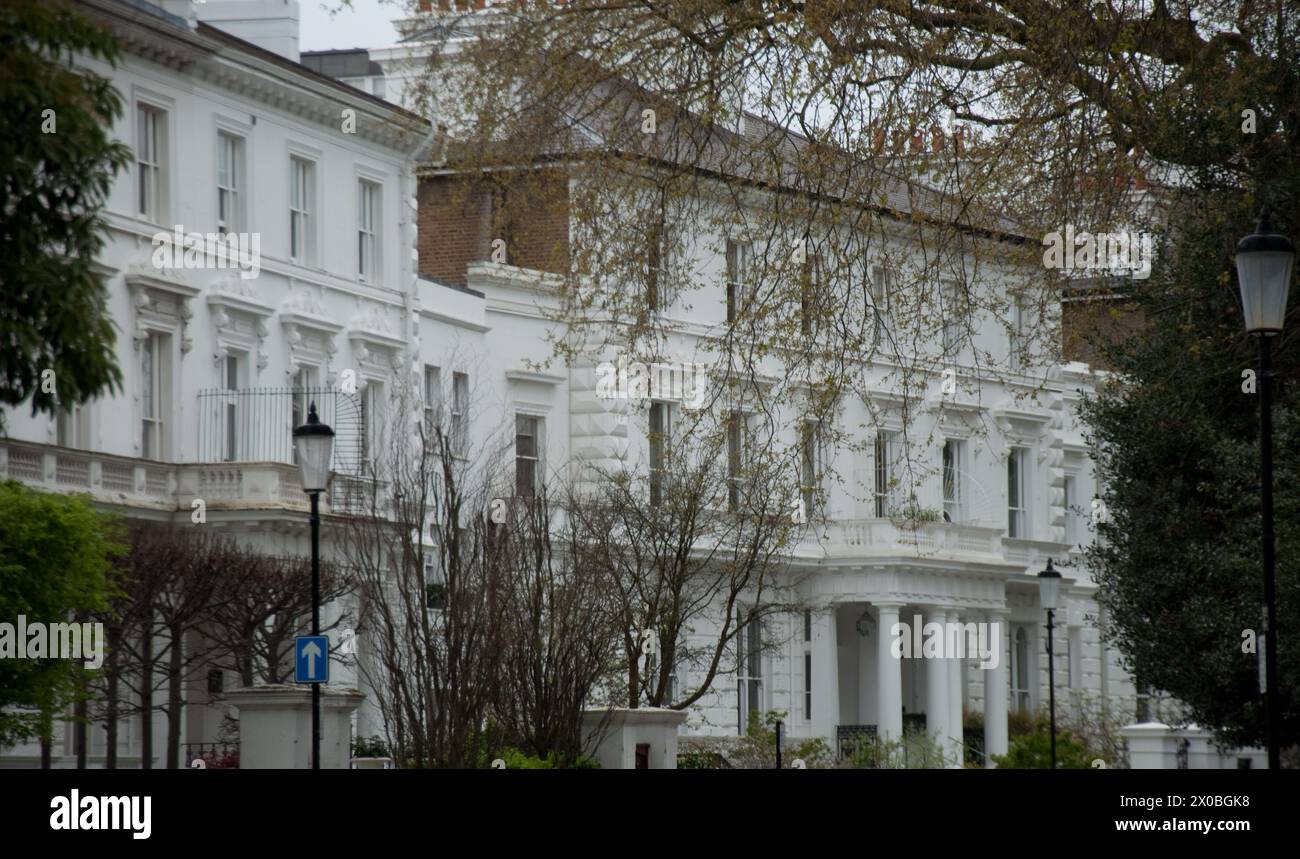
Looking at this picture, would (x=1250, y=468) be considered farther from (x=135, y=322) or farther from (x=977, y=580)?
(x=977, y=580)

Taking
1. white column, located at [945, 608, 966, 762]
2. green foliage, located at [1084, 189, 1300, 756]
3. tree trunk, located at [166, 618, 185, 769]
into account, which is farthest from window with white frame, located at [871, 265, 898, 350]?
white column, located at [945, 608, 966, 762]

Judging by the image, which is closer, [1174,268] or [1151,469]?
[1174,268]

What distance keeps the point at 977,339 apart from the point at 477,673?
31040mm

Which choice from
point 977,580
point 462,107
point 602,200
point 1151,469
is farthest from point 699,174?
point 977,580

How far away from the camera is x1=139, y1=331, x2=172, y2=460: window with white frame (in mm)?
39094

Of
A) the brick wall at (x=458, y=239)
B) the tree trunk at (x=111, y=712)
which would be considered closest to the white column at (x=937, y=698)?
the brick wall at (x=458, y=239)

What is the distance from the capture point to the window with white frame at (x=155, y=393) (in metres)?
39.1

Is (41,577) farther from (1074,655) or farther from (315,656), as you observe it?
(1074,655)

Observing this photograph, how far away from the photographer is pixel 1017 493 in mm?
63031

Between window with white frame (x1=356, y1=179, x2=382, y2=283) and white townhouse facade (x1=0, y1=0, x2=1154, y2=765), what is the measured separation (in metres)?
0.06

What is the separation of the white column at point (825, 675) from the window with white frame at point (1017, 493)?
8.97m

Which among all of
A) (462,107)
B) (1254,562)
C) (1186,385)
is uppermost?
(462,107)

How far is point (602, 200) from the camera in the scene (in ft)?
70.7

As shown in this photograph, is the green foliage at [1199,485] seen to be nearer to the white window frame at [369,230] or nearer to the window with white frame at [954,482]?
the white window frame at [369,230]
